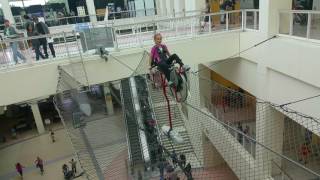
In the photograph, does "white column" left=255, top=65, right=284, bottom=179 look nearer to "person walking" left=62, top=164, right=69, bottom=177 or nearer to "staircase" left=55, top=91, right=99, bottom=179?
"staircase" left=55, top=91, right=99, bottom=179

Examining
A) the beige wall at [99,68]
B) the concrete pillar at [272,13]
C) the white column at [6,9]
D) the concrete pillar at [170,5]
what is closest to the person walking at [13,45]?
the beige wall at [99,68]

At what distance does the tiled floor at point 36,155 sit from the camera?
8.81m

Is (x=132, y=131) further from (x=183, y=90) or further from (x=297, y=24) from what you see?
(x=297, y=24)

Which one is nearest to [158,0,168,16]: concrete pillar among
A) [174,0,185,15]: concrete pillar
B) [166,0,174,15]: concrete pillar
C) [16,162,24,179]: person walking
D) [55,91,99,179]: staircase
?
[166,0,174,15]: concrete pillar

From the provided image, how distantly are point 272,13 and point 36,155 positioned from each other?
865 cm

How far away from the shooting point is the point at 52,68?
4.82 meters

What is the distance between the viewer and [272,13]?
15.6 ft

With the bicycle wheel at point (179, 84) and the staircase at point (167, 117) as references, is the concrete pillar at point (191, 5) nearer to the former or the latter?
the staircase at point (167, 117)

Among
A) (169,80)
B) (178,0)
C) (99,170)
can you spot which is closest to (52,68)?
(99,170)

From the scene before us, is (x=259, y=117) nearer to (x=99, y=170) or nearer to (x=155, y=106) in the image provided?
(x=155, y=106)

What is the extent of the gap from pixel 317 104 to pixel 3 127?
12.5 m

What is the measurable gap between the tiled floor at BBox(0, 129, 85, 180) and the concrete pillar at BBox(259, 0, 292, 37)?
6.99 meters

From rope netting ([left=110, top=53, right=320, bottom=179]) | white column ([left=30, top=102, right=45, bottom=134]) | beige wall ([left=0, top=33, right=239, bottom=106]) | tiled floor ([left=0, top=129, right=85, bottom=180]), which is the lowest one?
tiled floor ([left=0, top=129, right=85, bottom=180])

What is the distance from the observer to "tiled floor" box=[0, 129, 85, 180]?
8812mm
